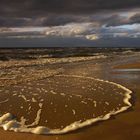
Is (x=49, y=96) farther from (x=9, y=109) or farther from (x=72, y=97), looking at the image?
(x=9, y=109)

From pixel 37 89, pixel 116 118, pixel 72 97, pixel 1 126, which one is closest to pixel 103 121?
pixel 116 118

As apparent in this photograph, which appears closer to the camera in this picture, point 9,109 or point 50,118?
point 50,118

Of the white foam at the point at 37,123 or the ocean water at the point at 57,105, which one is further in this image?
the ocean water at the point at 57,105

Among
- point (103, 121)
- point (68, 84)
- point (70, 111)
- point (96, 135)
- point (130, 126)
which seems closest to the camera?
point (96, 135)

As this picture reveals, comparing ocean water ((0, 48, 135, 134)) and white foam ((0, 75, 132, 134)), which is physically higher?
white foam ((0, 75, 132, 134))

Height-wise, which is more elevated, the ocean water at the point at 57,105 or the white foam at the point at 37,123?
the white foam at the point at 37,123

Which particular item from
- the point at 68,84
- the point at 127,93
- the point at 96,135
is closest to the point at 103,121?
the point at 96,135

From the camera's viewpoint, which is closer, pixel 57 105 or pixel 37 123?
pixel 37 123

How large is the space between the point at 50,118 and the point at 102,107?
1.92m

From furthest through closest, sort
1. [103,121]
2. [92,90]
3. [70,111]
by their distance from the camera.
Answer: [92,90] < [70,111] < [103,121]

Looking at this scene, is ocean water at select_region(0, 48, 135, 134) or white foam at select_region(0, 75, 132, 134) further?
ocean water at select_region(0, 48, 135, 134)

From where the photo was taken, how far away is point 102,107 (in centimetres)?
874

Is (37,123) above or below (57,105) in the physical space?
above

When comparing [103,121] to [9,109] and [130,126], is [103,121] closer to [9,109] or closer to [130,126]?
[130,126]
